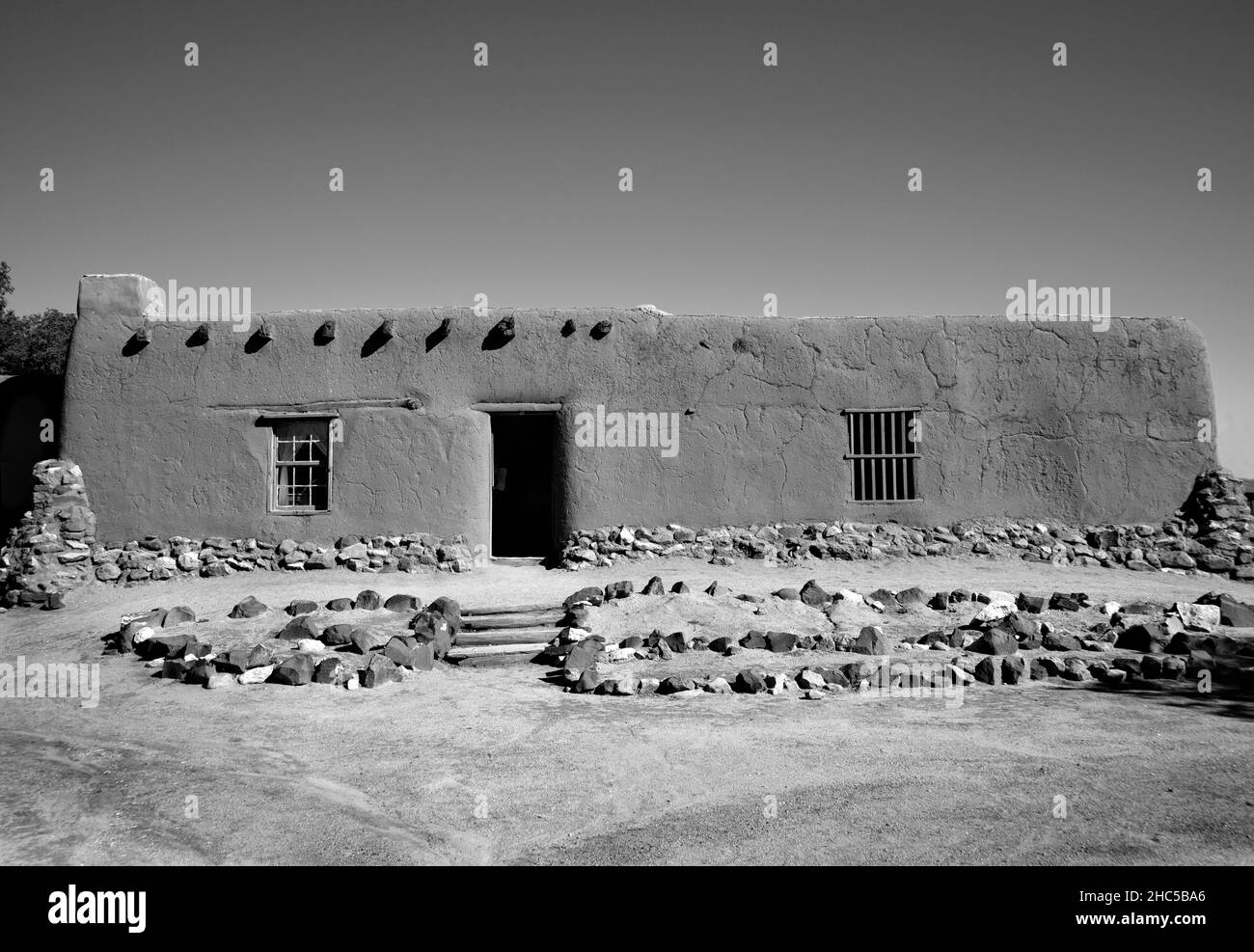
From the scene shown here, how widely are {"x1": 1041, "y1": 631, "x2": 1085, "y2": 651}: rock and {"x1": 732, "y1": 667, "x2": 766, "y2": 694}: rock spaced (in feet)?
10.4

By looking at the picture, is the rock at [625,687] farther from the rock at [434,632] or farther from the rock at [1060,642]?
the rock at [1060,642]

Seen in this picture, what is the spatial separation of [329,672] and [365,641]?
810mm

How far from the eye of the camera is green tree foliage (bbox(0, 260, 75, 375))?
24.4 meters

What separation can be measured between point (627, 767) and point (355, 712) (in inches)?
99.6

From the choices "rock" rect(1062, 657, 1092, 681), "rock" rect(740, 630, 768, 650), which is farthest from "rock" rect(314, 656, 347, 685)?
"rock" rect(1062, 657, 1092, 681)

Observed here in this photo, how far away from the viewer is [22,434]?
41.0 ft

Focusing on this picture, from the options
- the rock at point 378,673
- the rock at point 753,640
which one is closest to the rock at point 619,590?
the rock at point 753,640

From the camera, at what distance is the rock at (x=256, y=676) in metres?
7.04

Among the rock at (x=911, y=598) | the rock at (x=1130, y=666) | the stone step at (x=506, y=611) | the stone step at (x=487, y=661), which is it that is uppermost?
the rock at (x=911, y=598)

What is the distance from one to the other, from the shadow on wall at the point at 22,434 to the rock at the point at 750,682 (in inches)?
465

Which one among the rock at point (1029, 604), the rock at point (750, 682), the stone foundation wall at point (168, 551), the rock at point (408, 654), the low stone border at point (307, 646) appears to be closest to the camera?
the rock at point (750, 682)

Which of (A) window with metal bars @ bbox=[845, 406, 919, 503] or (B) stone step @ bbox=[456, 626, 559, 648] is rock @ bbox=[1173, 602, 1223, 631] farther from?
(B) stone step @ bbox=[456, 626, 559, 648]
